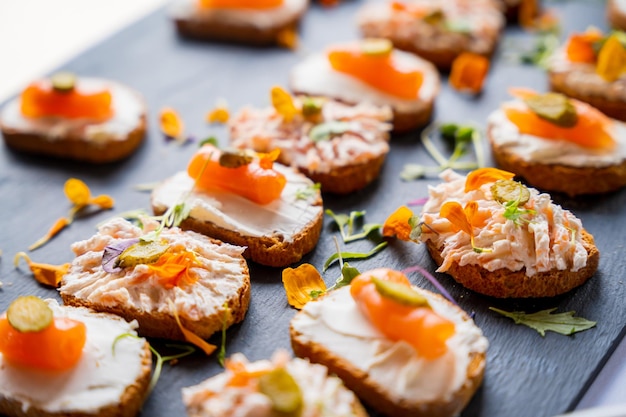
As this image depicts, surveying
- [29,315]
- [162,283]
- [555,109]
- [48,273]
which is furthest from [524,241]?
[48,273]

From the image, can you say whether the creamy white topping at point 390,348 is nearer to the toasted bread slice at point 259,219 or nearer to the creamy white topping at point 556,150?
the toasted bread slice at point 259,219

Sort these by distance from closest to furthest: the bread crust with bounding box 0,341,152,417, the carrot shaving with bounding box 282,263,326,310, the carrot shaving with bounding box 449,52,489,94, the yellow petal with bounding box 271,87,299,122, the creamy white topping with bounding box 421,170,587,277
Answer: the bread crust with bounding box 0,341,152,417
the creamy white topping with bounding box 421,170,587,277
the carrot shaving with bounding box 282,263,326,310
the yellow petal with bounding box 271,87,299,122
the carrot shaving with bounding box 449,52,489,94

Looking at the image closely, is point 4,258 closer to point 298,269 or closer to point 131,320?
point 131,320

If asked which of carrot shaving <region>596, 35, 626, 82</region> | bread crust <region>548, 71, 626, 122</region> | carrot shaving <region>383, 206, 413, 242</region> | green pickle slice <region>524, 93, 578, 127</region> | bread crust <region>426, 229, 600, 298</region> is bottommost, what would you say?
carrot shaving <region>383, 206, 413, 242</region>

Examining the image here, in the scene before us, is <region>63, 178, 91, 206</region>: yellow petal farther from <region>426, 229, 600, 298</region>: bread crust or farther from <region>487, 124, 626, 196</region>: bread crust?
<region>487, 124, 626, 196</region>: bread crust

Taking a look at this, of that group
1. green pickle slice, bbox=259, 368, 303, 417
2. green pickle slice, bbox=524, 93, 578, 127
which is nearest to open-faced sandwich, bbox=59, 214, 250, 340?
green pickle slice, bbox=259, 368, 303, 417

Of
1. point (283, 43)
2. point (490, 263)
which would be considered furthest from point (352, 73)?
point (490, 263)

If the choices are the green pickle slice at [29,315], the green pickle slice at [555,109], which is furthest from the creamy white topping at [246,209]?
the green pickle slice at [555,109]
